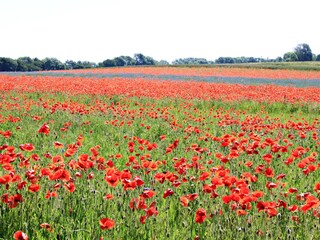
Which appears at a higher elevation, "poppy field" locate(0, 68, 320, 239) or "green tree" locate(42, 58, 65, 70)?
"poppy field" locate(0, 68, 320, 239)

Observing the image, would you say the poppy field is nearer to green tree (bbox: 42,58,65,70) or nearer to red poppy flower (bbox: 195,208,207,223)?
red poppy flower (bbox: 195,208,207,223)

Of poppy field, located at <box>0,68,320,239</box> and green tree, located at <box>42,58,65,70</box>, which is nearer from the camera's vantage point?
poppy field, located at <box>0,68,320,239</box>

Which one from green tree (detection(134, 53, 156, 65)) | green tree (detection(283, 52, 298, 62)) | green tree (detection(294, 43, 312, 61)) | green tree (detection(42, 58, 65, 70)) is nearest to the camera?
green tree (detection(42, 58, 65, 70))

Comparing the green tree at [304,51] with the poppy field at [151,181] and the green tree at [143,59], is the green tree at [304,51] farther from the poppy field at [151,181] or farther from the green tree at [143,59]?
the poppy field at [151,181]

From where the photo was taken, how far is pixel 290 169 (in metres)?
5.78

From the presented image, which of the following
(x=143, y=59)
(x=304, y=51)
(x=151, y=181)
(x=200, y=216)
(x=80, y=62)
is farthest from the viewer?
(x=304, y=51)

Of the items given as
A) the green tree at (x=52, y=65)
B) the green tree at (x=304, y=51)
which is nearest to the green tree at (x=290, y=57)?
the green tree at (x=304, y=51)

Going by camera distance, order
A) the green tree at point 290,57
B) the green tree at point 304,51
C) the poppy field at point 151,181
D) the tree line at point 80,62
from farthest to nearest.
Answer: the green tree at point 304,51
the green tree at point 290,57
the tree line at point 80,62
the poppy field at point 151,181

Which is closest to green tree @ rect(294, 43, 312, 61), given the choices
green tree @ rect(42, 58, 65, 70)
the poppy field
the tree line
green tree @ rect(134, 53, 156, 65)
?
the tree line

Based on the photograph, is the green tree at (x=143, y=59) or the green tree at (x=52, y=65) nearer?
the green tree at (x=52, y=65)

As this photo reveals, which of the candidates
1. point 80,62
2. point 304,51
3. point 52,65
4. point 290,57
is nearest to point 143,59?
point 80,62

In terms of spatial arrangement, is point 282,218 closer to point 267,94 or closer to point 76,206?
point 76,206

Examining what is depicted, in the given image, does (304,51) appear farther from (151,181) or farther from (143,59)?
(151,181)

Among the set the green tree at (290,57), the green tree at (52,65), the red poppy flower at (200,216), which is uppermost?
the red poppy flower at (200,216)
